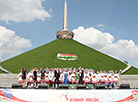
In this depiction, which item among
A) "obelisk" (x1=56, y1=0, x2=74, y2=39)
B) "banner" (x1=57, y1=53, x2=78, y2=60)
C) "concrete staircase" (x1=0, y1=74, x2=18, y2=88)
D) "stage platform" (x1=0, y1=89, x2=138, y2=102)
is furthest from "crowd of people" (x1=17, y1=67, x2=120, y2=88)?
"obelisk" (x1=56, y1=0, x2=74, y2=39)

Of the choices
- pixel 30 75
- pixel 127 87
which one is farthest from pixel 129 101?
pixel 30 75

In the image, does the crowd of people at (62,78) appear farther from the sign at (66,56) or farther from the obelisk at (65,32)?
the obelisk at (65,32)

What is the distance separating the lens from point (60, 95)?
9172 millimetres

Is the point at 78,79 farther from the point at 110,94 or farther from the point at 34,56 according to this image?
the point at 34,56

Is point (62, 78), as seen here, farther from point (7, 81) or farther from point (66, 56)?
point (66, 56)

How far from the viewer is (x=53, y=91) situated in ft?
30.1

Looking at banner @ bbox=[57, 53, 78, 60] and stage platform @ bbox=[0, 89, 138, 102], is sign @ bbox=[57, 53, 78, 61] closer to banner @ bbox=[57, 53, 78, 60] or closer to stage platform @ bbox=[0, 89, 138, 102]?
banner @ bbox=[57, 53, 78, 60]

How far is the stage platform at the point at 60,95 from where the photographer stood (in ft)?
29.6

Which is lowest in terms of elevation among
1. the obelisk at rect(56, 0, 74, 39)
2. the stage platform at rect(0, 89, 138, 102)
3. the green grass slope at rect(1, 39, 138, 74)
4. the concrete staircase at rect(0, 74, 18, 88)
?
the stage platform at rect(0, 89, 138, 102)

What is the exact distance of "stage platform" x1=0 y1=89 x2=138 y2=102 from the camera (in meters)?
9.03

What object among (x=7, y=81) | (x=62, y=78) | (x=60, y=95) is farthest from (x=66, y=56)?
(x=60, y=95)

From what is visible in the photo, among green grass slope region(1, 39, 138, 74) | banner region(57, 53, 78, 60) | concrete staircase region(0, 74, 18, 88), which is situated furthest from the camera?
banner region(57, 53, 78, 60)

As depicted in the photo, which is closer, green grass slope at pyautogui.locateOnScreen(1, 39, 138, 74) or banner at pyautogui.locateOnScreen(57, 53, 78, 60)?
green grass slope at pyautogui.locateOnScreen(1, 39, 138, 74)

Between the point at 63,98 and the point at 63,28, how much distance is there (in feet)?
166
